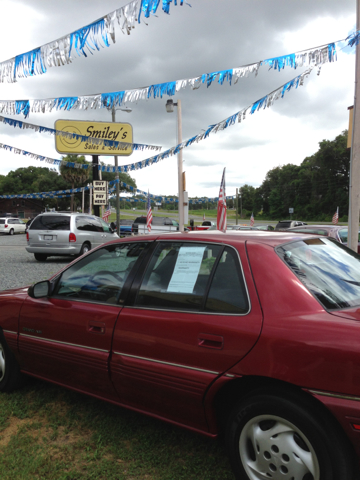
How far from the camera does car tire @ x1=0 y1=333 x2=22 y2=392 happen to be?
11.5 ft

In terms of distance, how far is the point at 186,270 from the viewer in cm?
263

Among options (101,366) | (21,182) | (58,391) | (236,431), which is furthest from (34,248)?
(21,182)

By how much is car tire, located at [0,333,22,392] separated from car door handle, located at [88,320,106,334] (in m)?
1.17

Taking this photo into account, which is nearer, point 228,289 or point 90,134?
point 228,289

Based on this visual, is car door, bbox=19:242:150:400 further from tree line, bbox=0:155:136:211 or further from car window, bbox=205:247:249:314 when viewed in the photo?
tree line, bbox=0:155:136:211

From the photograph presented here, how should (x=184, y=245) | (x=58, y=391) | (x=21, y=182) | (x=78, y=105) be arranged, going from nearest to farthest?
(x=184, y=245), (x=58, y=391), (x=78, y=105), (x=21, y=182)

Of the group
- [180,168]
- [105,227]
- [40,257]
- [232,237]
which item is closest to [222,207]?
[232,237]

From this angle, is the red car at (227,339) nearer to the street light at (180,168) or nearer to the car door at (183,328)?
the car door at (183,328)

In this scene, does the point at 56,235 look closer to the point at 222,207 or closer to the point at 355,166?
the point at 222,207

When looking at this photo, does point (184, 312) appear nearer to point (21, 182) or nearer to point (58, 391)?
point (58, 391)

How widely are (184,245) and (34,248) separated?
12.2 metres

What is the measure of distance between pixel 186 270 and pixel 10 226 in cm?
4106

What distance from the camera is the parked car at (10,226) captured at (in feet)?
128

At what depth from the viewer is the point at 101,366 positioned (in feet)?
9.02
